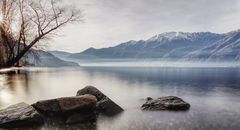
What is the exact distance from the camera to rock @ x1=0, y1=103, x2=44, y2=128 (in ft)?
53.4

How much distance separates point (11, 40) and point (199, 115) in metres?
16.3

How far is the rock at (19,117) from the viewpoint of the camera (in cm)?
1627

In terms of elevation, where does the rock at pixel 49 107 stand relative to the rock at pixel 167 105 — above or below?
above

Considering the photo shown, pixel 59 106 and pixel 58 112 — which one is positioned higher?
pixel 59 106

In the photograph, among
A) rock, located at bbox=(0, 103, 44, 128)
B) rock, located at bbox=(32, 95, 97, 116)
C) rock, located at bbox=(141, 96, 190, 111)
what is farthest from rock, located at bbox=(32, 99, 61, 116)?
rock, located at bbox=(141, 96, 190, 111)

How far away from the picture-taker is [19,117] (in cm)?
1673

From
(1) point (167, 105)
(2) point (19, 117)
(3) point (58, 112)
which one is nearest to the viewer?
(2) point (19, 117)

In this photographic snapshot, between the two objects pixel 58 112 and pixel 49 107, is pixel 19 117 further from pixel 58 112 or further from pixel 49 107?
pixel 58 112

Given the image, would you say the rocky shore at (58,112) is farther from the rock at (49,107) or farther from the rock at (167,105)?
the rock at (167,105)

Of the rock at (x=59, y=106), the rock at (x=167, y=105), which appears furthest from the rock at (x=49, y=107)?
the rock at (x=167, y=105)

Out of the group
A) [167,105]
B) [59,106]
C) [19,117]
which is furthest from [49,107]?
[167,105]

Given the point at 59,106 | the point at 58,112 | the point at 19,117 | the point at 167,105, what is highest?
the point at 59,106

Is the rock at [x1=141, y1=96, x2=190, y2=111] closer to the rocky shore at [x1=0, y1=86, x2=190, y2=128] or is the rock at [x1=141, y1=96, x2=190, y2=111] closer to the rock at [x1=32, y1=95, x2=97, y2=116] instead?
the rocky shore at [x1=0, y1=86, x2=190, y2=128]

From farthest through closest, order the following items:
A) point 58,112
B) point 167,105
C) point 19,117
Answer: point 167,105 → point 58,112 → point 19,117
